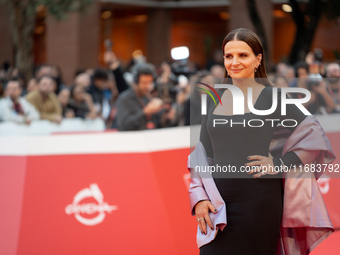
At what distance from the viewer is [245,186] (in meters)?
2.48

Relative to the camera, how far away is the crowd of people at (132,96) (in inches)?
229

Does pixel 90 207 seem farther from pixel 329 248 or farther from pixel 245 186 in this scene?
pixel 329 248

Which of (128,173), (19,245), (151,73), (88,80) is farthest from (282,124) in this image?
(88,80)

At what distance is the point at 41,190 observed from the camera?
391 centimetres

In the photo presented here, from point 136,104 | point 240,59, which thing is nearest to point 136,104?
point 136,104

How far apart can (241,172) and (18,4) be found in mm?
11939

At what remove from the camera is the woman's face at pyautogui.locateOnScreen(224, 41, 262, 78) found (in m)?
2.43

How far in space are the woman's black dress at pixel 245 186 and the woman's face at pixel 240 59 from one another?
0.47 feet

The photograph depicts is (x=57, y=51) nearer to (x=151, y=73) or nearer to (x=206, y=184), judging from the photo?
(x=151, y=73)

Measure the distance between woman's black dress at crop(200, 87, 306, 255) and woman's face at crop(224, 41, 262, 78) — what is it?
0.14 metres

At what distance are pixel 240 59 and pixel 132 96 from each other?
3.48 metres

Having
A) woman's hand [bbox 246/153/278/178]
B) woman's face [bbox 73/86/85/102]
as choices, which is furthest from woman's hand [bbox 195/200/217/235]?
woman's face [bbox 73/86/85/102]

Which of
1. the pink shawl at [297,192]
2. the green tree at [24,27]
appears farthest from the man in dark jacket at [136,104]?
the green tree at [24,27]

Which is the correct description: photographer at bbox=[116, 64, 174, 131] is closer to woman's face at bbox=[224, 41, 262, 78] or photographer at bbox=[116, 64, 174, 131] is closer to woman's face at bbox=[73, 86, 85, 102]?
woman's face at bbox=[73, 86, 85, 102]
